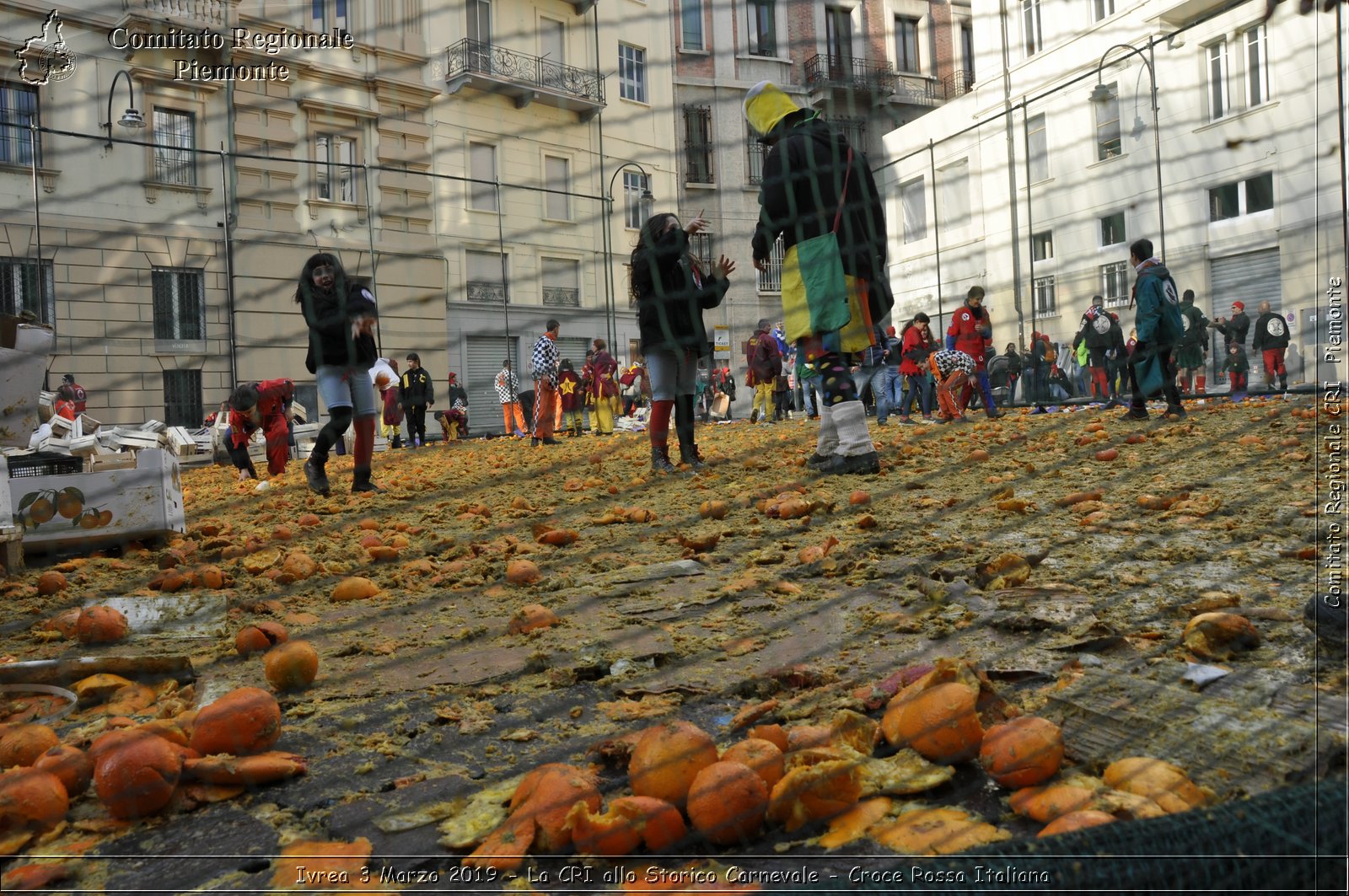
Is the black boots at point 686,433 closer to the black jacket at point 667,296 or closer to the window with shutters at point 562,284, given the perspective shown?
the black jacket at point 667,296

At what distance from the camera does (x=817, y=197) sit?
504cm

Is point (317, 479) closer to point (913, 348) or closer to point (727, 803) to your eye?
point (727, 803)

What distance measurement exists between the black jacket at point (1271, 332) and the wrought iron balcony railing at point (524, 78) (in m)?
8.65

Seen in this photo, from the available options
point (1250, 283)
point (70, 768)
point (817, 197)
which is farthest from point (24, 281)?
point (1250, 283)

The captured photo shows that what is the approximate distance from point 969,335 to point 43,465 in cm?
992

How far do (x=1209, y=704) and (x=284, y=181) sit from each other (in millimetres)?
11708

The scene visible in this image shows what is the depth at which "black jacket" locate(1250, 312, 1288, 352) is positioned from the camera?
11797 millimetres

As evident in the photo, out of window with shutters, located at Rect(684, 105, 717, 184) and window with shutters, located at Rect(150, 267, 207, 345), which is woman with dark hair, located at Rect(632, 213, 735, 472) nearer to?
window with shutters, located at Rect(684, 105, 717, 184)

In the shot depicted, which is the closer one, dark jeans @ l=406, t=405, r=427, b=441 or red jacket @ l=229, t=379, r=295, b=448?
red jacket @ l=229, t=379, r=295, b=448

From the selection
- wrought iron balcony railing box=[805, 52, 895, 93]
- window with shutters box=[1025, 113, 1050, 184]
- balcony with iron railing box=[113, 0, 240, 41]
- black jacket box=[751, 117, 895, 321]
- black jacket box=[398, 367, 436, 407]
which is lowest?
black jacket box=[398, 367, 436, 407]

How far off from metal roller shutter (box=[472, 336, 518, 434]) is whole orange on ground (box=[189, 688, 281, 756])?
1500cm

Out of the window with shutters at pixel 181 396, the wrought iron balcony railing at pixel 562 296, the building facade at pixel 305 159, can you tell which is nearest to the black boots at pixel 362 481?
the building facade at pixel 305 159

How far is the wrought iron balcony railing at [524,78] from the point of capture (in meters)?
8.36

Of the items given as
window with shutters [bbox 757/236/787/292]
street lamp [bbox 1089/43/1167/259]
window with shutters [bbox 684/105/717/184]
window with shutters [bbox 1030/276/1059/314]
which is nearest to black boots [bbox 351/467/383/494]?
window with shutters [bbox 684/105/717/184]
